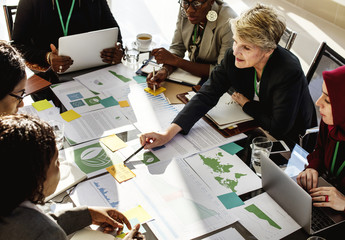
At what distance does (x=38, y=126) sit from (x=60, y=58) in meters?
1.29

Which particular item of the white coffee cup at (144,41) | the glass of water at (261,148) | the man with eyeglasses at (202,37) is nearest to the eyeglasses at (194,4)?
the man with eyeglasses at (202,37)

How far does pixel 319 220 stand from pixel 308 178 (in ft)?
0.67

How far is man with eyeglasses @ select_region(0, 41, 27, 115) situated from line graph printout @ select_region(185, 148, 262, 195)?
802 millimetres

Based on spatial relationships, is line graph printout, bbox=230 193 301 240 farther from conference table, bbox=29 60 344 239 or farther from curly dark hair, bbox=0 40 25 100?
curly dark hair, bbox=0 40 25 100

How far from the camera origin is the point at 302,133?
2.10 metres

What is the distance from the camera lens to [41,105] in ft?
6.48

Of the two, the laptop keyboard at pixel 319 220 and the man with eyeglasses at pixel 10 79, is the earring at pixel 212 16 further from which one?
the laptop keyboard at pixel 319 220

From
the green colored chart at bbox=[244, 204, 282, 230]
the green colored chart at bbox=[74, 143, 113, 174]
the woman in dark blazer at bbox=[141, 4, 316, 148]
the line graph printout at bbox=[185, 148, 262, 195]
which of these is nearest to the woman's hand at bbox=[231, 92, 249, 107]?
the woman in dark blazer at bbox=[141, 4, 316, 148]

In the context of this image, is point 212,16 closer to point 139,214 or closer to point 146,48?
point 146,48

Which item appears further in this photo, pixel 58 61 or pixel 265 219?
pixel 58 61

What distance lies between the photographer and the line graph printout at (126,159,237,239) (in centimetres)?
134

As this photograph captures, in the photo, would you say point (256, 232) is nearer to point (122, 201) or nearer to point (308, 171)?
point (308, 171)

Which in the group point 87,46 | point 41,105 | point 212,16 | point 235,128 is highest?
point 212,16

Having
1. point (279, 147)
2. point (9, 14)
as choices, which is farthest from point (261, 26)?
point (9, 14)
